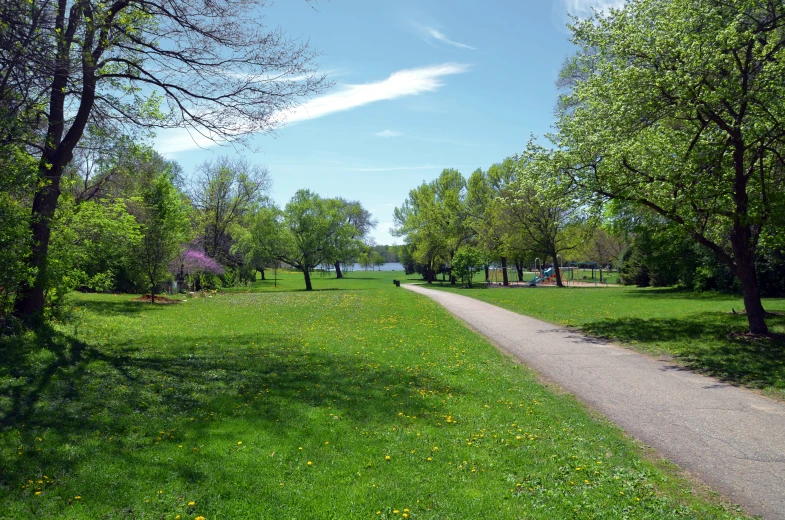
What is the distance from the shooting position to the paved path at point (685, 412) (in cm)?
524

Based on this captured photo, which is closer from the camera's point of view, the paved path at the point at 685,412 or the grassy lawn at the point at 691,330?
the paved path at the point at 685,412

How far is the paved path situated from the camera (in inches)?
206

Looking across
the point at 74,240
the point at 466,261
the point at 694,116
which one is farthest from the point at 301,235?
the point at 694,116

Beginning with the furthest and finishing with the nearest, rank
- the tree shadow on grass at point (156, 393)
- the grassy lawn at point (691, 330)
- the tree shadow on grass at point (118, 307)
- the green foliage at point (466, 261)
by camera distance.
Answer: the green foliage at point (466, 261), the tree shadow on grass at point (118, 307), the grassy lawn at point (691, 330), the tree shadow on grass at point (156, 393)

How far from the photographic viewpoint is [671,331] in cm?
1506

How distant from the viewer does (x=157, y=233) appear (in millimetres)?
25531

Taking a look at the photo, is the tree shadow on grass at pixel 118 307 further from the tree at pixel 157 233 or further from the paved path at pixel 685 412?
the paved path at pixel 685 412

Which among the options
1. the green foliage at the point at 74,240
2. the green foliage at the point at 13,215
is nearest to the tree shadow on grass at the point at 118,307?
the green foliage at the point at 74,240

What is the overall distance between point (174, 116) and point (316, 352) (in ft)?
21.3

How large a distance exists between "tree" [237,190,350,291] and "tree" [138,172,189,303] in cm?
1721

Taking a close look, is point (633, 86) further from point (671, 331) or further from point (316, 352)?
point (316, 352)

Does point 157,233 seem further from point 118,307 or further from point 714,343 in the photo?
point 714,343

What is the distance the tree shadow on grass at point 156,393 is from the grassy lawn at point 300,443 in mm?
34

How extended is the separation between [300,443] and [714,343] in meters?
11.8
